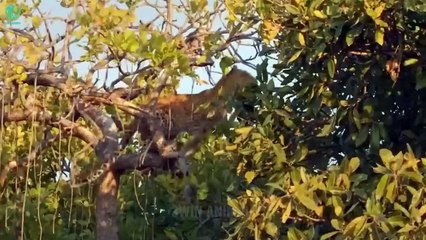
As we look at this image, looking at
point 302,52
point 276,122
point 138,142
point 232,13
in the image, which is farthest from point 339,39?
point 138,142

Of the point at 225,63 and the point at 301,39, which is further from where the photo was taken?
the point at 225,63

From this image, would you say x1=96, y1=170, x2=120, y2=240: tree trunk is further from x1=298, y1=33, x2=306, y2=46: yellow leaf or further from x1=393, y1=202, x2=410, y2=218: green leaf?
x1=393, y1=202, x2=410, y2=218: green leaf

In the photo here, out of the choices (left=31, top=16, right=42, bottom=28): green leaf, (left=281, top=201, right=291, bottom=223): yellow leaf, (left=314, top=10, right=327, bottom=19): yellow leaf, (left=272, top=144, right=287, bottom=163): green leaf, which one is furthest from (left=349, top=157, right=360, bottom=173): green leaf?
(left=31, top=16, right=42, bottom=28): green leaf

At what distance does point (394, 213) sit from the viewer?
2.57m

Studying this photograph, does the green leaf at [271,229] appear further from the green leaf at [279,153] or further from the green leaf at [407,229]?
the green leaf at [407,229]

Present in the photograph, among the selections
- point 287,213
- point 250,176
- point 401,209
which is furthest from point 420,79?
point 250,176

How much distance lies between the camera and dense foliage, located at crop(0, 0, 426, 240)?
2711 mm

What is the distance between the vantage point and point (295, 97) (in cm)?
312

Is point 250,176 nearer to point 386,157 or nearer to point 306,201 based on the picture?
point 306,201

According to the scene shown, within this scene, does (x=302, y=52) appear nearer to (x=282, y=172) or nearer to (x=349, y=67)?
(x=349, y=67)

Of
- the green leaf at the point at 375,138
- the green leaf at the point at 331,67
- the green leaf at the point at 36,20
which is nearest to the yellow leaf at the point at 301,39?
the green leaf at the point at 331,67

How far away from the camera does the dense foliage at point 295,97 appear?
2711 mm

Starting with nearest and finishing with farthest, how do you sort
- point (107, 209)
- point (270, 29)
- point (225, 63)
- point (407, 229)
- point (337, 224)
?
1. point (407, 229)
2. point (337, 224)
3. point (270, 29)
4. point (225, 63)
5. point (107, 209)

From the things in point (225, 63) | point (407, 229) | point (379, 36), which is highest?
point (225, 63)
